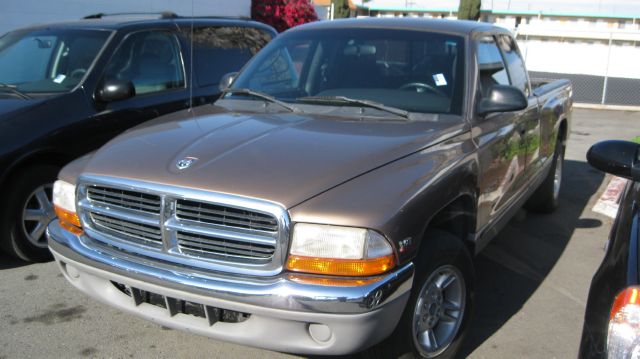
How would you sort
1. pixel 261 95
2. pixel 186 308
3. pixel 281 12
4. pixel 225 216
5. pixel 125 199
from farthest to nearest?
pixel 281 12
pixel 261 95
pixel 125 199
pixel 186 308
pixel 225 216

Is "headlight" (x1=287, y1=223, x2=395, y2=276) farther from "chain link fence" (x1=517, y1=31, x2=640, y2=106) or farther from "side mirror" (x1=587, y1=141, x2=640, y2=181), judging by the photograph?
"chain link fence" (x1=517, y1=31, x2=640, y2=106)

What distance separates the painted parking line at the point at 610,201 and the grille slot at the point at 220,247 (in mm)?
4821

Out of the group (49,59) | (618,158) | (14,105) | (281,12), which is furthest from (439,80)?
(281,12)

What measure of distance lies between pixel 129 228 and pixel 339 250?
1.12m

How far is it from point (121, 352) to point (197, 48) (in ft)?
11.2

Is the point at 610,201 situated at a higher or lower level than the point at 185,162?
lower

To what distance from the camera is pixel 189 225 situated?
272 centimetres

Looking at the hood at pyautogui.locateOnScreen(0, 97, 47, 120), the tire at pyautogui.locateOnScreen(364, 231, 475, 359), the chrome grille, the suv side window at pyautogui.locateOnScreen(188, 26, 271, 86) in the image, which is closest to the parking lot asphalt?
the tire at pyautogui.locateOnScreen(364, 231, 475, 359)

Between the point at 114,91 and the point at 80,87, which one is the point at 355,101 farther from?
the point at 80,87

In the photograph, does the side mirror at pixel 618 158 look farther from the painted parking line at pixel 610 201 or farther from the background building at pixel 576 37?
the background building at pixel 576 37

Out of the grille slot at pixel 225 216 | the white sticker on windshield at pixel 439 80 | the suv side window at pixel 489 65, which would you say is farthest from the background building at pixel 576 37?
the grille slot at pixel 225 216

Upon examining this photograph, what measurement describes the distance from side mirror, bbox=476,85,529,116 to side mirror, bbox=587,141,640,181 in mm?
875

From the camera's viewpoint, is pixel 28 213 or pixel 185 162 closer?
pixel 185 162

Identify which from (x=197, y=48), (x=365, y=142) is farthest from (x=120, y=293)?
(x=197, y=48)
